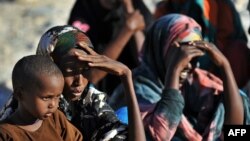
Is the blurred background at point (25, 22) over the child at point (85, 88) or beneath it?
beneath

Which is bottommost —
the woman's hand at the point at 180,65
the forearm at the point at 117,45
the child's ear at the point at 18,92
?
the forearm at the point at 117,45

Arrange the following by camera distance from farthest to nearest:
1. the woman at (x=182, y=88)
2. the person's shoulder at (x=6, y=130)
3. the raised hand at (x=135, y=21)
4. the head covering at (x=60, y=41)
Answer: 1. the raised hand at (x=135, y=21)
2. the woman at (x=182, y=88)
3. the head covering at (x=60, y=41)
4. the person's shoulder at (x=6, y=130)

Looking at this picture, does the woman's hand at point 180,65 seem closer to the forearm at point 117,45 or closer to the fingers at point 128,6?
the forearm at point 117,45

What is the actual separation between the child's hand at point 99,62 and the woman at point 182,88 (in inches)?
23.0

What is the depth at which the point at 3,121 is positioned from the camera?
3965 millimetres

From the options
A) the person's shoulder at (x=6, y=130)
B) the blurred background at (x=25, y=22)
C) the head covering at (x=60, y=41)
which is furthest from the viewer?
the blurred background at (x=25, y=22)

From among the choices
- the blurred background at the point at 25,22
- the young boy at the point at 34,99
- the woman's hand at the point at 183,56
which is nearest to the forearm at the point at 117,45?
the woman's hand at the point at 183,56

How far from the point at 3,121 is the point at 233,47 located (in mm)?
2560

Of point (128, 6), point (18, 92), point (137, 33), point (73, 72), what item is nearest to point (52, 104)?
point (18, 92)

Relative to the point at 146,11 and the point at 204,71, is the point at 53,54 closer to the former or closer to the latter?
the point at 204,71

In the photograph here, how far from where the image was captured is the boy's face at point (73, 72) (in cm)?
422

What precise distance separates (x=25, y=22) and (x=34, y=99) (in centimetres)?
558

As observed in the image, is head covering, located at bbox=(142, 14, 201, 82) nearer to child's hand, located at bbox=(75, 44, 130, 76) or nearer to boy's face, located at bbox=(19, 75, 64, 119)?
child's hand, located at bbox=(75, 44, 130, 76)

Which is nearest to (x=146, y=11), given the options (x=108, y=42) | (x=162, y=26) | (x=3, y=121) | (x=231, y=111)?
(x=108, y=42)
